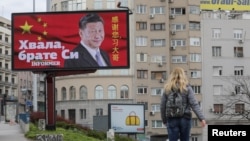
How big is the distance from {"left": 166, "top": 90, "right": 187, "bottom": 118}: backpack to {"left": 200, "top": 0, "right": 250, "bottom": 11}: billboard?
79.7 metres

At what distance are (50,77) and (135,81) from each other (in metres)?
59.0

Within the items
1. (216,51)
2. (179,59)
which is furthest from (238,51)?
(179,59)

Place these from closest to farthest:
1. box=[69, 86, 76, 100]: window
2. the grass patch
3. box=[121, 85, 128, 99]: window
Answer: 1. the grass patch
2. box=[121, 85, 128, 99]: window
3. box=[69, 86, 76, 100]: window

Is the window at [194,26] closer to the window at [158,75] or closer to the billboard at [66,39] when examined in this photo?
the window at [158,75]

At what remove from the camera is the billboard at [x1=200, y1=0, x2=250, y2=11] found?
3511 inches

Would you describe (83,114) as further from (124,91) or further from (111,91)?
(124,91)

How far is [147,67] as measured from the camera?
82.9 m

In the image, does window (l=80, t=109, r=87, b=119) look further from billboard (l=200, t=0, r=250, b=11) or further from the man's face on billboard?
the man's face on billboard

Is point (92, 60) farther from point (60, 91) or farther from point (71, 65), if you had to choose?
point (60, 91)

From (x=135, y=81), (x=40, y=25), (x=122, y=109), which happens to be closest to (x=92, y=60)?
(x=40, y=25)

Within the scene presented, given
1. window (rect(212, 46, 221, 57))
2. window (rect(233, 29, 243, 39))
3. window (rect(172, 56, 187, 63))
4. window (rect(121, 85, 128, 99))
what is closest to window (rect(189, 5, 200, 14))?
window (rect(212, 46, 221, 57))

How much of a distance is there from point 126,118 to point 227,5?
56.5 metres

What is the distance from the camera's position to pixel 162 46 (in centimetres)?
8300

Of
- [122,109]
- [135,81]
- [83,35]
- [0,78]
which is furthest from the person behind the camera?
[0,78]
